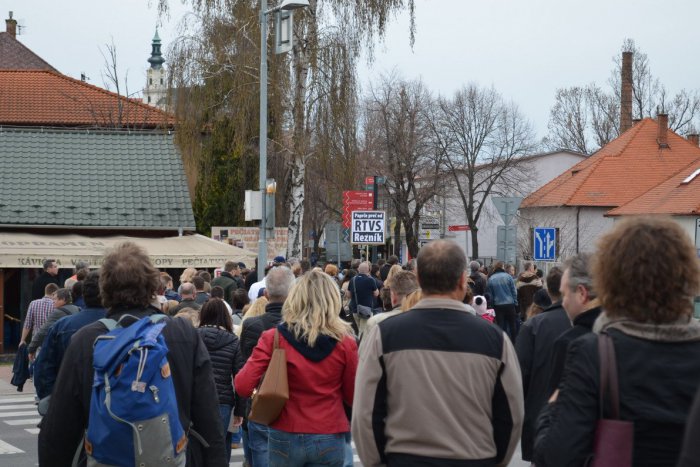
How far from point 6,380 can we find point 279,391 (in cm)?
1437

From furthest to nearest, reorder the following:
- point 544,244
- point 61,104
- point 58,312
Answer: point 61,104 < point 544,244 < point 58,312

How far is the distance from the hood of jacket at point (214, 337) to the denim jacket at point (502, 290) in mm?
13309

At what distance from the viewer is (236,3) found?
1146 inches

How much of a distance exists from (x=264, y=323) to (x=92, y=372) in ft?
10.3

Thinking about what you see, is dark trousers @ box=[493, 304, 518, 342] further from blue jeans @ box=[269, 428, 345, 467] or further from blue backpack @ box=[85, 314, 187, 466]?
blue backpack @ box=[85, 314, 187, 466]

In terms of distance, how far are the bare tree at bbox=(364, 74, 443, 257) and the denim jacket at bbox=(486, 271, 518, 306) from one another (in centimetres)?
3464

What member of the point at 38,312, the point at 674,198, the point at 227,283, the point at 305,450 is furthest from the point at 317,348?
the point at 674,198

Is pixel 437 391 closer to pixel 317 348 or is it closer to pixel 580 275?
pixel 580 275

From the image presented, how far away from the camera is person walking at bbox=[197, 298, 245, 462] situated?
893 centimetres

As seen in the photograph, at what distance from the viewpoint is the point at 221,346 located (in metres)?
8.95

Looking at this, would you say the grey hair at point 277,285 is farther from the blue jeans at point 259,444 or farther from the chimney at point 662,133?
the chimney at point 662,133

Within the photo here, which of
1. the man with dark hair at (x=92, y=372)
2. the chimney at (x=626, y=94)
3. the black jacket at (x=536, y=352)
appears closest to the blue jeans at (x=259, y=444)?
the black jacket at (x=536, y=352)

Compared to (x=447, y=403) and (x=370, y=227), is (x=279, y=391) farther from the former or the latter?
(x=370, y=227)

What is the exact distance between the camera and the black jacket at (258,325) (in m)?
8.11
